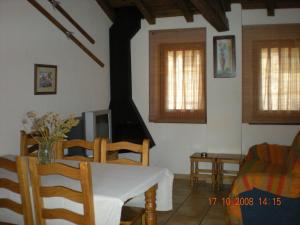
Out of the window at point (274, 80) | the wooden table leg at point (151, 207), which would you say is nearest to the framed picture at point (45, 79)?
the wooden table leg at point (151, 207)

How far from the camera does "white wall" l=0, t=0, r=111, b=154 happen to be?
3781mm

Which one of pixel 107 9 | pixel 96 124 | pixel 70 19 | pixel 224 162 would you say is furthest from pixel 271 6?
pixel 96 124

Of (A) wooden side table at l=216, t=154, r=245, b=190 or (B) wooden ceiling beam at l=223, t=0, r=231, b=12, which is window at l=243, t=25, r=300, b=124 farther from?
(A) wooden side table at l=216, t=154, r=245, b=190

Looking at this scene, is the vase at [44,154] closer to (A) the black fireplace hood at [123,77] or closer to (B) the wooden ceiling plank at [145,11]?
(A) the black fireplace hood at [123,77]

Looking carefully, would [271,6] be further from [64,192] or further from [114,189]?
[64,192]

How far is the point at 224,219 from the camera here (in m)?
3.89

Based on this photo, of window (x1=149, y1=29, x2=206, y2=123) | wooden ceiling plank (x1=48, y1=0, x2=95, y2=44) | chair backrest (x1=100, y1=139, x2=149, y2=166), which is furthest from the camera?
window (x1=149, y1=29, x2=206, y2=123)

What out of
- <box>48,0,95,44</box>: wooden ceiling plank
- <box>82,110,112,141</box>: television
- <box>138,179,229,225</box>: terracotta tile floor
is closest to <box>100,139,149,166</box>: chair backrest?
<box>138,179,229,225</box>: terracotta tile floor

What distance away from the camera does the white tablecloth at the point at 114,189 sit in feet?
6.93

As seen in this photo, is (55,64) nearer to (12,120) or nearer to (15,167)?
(12,120)

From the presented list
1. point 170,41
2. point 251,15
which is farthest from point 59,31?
point 251,15

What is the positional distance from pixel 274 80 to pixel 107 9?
263cm

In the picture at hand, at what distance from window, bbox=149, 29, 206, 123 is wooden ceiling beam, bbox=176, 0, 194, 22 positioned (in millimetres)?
193

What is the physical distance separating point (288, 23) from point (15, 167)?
14.0ft
